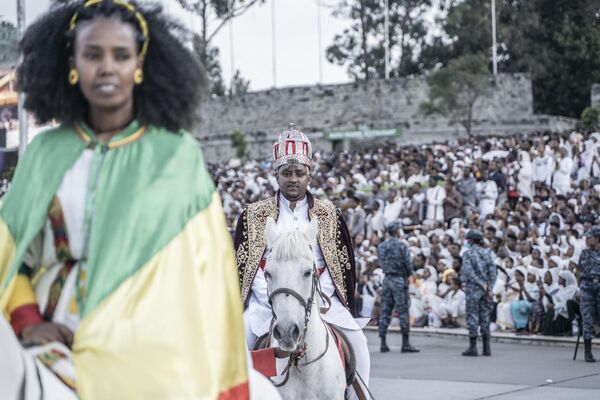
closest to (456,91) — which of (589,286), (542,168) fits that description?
(542,168)

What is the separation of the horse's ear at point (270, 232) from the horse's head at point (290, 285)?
179 mm

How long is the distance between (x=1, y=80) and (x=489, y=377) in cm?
1905

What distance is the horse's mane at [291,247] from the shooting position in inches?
273

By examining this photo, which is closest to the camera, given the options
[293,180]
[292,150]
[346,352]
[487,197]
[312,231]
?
[312,231]

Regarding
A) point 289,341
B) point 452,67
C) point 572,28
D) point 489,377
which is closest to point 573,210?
point 489,377

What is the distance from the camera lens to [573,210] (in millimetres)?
24047

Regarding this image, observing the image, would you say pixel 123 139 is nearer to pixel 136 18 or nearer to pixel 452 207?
pixel 136 18

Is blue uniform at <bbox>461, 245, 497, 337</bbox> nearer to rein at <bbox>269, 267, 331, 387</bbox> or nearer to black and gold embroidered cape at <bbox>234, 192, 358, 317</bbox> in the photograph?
black and gold embroidered cape at <bbox>234, 192, 358, 317</bbox>

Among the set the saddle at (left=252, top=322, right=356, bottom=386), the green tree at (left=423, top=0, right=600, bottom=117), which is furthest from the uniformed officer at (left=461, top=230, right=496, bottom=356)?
the green tree at (left=423, top=0, right=600, bottom=117)

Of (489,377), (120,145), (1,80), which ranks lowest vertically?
(489,377)

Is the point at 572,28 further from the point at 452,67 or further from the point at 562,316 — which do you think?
the point at 562,316

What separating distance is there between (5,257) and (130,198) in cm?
43

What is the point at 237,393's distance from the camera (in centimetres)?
359

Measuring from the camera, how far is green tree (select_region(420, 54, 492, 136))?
5297 cm
